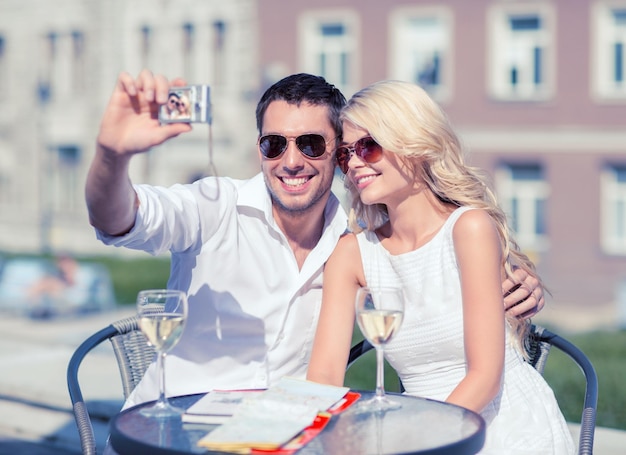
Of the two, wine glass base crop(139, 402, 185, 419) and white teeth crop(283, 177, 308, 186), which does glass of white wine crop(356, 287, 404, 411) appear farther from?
white teeth crop(283, 177, 308, 186)

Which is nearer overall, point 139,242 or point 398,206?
point 139,242

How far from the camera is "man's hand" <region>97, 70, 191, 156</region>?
262cm

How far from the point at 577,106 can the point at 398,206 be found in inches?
706

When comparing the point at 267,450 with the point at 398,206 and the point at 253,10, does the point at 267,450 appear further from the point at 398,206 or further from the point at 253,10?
the point at 253,10

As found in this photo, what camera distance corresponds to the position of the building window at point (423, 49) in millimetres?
21281

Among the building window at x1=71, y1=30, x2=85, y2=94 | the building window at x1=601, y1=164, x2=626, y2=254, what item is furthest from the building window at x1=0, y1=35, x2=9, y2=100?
the building window at x1=601, y1=164, x2=626, y2=254

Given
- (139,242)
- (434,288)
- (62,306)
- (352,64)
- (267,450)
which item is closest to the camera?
(267,450)

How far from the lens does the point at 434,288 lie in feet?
10.5

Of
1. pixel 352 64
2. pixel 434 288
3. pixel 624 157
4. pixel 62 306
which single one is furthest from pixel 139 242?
pixel 352 64

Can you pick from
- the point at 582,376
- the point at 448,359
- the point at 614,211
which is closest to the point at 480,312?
the point at 448,359

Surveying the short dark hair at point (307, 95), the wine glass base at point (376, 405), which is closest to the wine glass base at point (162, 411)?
the wine glass base at point (376, 405)

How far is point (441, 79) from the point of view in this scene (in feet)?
70.6

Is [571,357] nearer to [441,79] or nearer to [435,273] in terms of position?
[435,273]

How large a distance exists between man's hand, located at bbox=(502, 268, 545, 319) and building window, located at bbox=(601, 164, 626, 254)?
56.5ft
